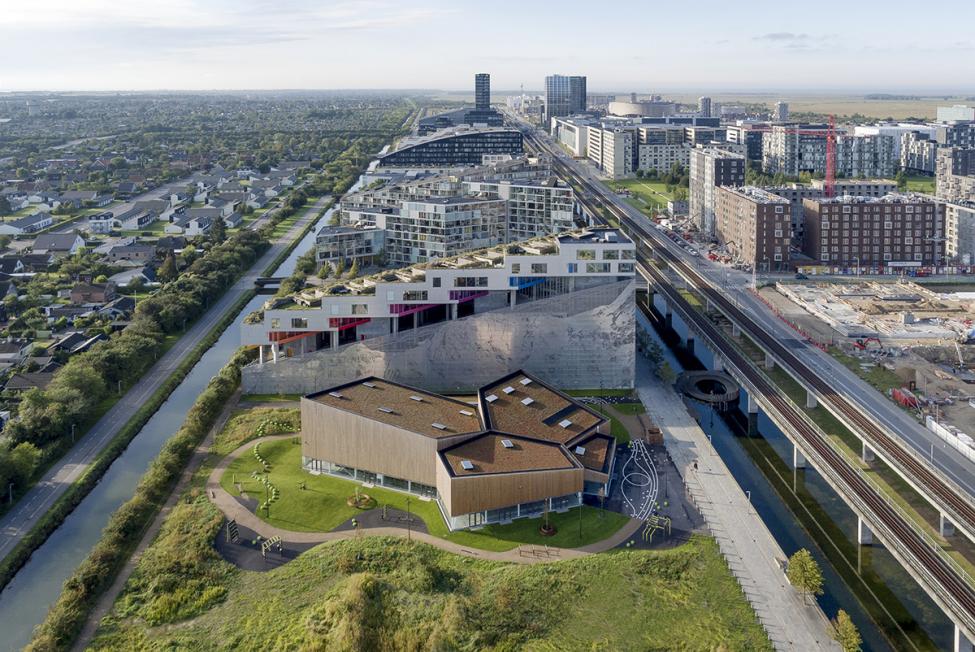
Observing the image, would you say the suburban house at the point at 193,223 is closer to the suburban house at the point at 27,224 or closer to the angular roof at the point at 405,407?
the suburban house at the point at 27,224

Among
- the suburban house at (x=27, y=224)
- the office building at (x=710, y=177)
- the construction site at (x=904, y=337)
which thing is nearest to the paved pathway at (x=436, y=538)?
the construction site at (x=904, y=337)

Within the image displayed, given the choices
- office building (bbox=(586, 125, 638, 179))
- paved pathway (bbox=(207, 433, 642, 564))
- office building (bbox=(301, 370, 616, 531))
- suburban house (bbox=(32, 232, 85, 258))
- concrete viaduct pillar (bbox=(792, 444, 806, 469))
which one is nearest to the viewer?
paved pathway (bbox=(207, 433, 642, 564))

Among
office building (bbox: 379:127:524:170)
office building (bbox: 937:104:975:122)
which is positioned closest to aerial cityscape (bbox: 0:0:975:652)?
office building (bbox: 379:127:524:170)

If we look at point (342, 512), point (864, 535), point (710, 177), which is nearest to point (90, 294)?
point (342, 512)

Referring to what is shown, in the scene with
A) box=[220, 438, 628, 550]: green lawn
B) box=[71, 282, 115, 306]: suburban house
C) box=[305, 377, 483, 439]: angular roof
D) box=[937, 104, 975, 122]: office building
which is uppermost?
box=[937, 104, 975, 122]: office building

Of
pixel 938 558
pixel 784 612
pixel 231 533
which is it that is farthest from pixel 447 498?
pixel 938 558

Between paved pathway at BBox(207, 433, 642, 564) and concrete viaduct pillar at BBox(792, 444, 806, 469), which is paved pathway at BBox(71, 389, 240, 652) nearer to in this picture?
paved pathway at BBox(207, 433, 642, 564)

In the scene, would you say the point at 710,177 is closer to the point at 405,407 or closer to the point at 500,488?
the point at 405,407

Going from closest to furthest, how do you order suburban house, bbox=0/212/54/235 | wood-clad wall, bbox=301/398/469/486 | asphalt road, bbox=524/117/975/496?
wood-clad wall, bbox=301/398/469/486
asphalt road, bbox=524/117/975/496
suburban house, bbox=0/212/54/235
